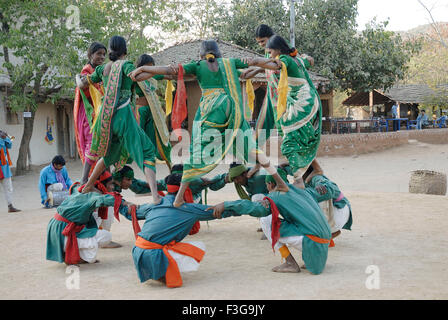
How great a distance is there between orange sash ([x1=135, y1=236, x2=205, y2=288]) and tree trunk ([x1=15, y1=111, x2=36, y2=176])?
1184 centimetres

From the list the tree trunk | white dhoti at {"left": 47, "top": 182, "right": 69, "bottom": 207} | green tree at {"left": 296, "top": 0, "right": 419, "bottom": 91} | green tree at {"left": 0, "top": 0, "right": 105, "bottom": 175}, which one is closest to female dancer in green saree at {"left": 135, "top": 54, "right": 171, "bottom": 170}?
white dhoti at {"left": 47, "top": 182, "right": 69, "bottom": 207}

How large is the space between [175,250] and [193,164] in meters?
0.92

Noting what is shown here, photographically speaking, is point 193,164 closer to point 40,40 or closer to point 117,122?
point 117,122

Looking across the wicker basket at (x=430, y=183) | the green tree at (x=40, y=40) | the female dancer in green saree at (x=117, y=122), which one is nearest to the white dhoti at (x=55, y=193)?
the female dancer in green saree at (x=117, y=122)

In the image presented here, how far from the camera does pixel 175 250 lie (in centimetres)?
438

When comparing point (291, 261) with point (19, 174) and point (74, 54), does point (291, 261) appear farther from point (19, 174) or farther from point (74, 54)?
point (19, 174)

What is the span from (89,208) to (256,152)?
5.86 feet

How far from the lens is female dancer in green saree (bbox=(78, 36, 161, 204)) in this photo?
17.8ft

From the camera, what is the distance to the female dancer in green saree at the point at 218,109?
16.3 feet

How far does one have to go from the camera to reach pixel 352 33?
23156 mm

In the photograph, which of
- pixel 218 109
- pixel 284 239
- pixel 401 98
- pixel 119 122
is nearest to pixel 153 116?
pixel 119 122

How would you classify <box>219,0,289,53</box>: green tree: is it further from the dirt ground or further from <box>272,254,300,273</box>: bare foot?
<box>272,254,300,273</box>: bare foot
